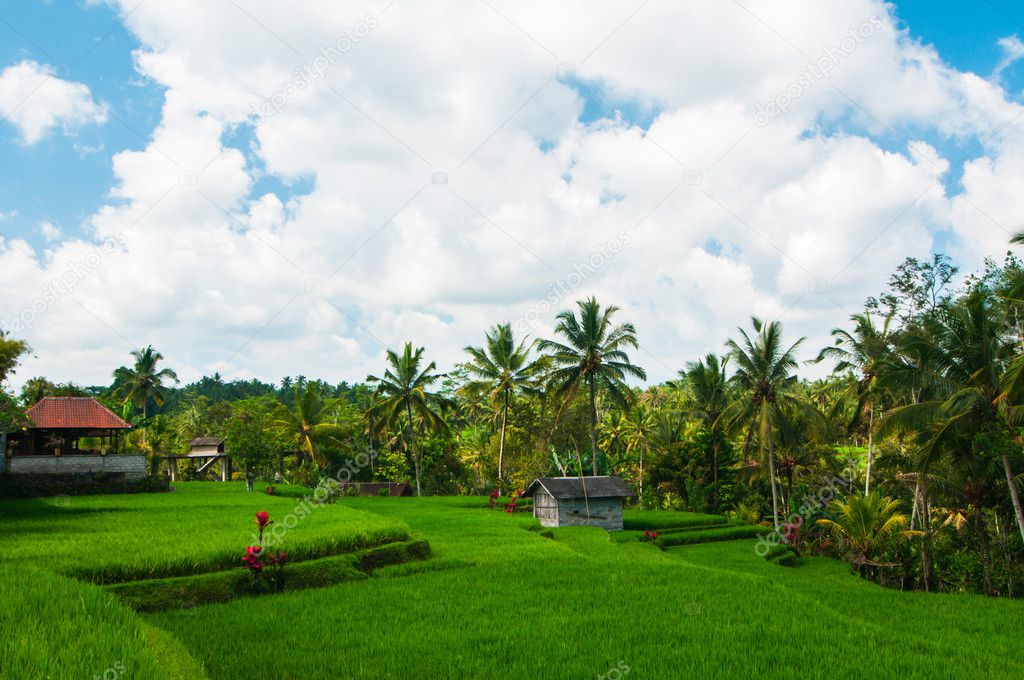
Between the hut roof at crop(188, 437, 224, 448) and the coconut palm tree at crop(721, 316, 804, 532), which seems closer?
→ the coconut palm tree at crop(721, 316, 804, 532)

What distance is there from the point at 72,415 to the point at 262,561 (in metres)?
24.3

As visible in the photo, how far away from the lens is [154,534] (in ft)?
54.5

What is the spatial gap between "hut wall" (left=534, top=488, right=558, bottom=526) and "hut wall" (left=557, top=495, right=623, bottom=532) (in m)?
0.35

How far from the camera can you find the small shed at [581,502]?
31.0 m

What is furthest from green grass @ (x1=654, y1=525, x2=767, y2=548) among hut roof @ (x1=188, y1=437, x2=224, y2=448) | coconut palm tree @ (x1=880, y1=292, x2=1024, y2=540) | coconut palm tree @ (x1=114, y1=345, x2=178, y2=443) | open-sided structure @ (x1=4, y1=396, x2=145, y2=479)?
coconut palm tree @ (x1=114, y1=345, x2=178, y2=443)

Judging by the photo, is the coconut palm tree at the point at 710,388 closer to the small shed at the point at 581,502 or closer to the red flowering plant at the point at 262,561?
the small shed at the point at 581,502

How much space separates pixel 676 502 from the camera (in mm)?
44469

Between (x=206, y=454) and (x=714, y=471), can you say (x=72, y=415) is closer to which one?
(x=206, y=454)

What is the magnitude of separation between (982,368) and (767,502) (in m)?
23.3

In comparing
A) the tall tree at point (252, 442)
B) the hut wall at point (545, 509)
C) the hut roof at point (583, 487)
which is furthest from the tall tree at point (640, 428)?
the tall tree at point (252, 442)

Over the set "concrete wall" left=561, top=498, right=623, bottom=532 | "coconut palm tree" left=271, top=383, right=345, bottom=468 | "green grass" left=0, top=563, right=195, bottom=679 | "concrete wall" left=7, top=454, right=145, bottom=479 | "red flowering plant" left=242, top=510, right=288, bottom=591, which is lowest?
"concrete wall" left=561, top=498, right=623, bottom=532

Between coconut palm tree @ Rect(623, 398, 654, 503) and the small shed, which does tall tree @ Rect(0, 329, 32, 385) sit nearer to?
the small shed

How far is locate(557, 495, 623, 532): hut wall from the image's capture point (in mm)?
31141

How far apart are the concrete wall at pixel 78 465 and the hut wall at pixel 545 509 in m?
18.5
